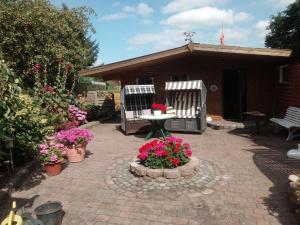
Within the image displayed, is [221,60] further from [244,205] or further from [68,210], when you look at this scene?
[68,210]

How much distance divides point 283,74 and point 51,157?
30.7 feet

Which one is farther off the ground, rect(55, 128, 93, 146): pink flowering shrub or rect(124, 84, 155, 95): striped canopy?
rect(124, 84, 155, 95): striped canopy

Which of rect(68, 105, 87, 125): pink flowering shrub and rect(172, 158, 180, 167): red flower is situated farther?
rect(68, 105, 87, 125): pink flowering shrub

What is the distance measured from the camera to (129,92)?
10.1m

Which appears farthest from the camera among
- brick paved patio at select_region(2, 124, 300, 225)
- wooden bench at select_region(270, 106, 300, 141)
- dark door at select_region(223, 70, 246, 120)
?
dark door at select_region(223, 70, 246, 120)

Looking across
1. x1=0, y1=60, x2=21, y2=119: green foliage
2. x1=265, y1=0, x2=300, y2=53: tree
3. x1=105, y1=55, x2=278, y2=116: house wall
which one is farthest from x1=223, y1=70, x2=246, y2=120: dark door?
x1=265, y1=0, x2=300, y2=53: tree

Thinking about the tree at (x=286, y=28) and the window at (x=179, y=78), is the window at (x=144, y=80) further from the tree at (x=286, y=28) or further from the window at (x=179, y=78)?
the tree at (x=286, y=28)

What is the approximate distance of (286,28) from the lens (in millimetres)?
24375

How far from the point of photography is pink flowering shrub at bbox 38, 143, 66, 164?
5762 mm

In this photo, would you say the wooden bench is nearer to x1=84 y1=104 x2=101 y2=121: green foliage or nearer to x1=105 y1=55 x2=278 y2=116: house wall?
x1=105 y1=55 x2=278 y2=116: house wall

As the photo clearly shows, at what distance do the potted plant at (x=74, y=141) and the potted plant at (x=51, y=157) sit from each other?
55 centimetres

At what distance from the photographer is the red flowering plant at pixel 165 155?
17.7 ft

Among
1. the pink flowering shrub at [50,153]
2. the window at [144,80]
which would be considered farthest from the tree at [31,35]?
the pink flowering shrub at [50,153]

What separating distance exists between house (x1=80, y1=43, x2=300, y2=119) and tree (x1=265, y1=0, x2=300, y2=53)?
1333 cm
